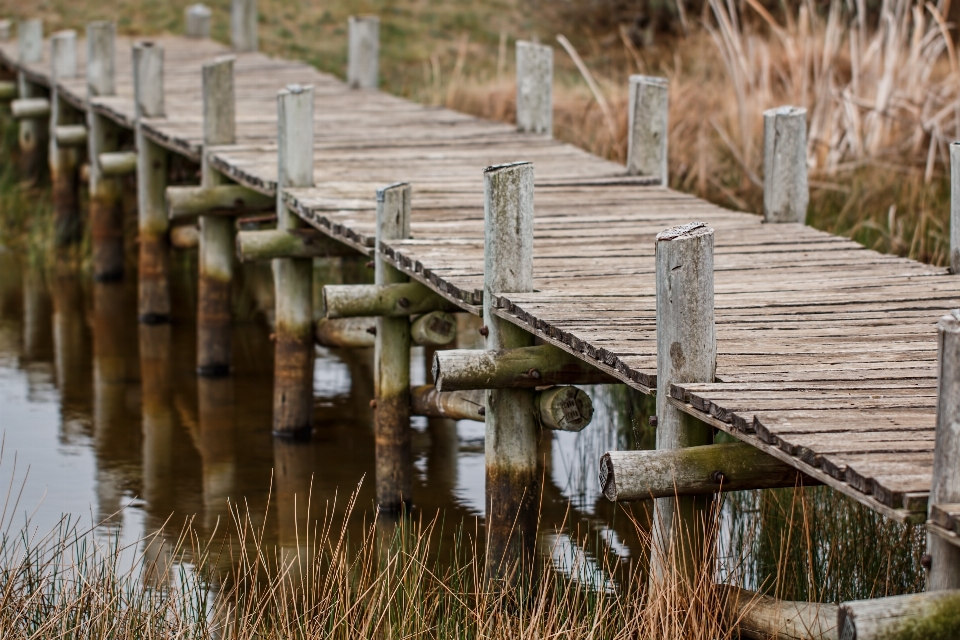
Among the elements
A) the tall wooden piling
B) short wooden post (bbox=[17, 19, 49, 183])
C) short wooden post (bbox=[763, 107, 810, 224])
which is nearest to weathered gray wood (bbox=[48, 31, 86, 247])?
the tall wooden piling

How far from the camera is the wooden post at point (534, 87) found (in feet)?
33.0

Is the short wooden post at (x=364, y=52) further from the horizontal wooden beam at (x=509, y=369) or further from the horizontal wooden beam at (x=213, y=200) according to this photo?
the horizontal wooden beam at (x=509, y=369)

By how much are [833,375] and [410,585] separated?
1498 mm

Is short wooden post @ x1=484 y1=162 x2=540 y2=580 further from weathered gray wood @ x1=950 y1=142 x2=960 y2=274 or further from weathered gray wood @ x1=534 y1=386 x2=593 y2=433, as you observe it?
weathered gray wood @ x1=950 y1=142 x2=960 y2=274

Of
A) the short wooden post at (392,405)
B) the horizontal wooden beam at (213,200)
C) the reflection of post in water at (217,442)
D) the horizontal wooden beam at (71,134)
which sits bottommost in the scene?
the reflection of post in water at (217,442)

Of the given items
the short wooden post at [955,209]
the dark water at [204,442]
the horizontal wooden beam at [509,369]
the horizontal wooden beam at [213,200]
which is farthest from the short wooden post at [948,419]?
the horizontal wooden beam at [213,200]

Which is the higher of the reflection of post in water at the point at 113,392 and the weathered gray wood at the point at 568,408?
the weathered gray wood at the point at 568,408

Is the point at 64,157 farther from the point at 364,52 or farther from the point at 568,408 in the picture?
the point at 568,408

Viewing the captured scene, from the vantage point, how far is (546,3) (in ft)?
65.2

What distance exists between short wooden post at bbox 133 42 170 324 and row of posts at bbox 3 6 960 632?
0.04 ft

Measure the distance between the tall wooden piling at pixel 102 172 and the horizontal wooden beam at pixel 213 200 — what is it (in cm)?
291

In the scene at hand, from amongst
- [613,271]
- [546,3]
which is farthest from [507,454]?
[546,3]

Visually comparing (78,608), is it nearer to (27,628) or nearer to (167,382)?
(27,628)

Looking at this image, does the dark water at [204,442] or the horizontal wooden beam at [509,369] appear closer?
the horizontal wooden beam at [509,369]
